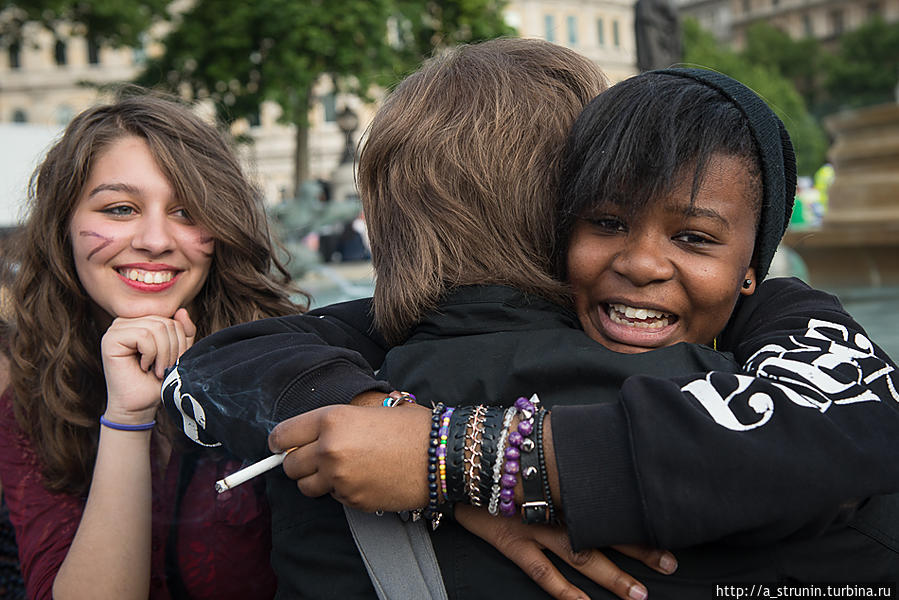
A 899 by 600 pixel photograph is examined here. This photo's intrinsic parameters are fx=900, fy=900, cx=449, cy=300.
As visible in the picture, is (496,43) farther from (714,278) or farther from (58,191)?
(58,191)

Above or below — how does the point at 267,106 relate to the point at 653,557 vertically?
below

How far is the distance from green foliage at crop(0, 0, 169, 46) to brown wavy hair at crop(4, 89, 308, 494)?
16925 millimetres

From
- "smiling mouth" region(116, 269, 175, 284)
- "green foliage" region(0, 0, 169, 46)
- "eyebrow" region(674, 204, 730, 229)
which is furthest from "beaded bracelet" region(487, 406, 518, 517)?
"green foliage" region(0, 0, 169, 46)

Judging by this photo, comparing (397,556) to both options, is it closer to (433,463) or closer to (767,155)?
(433,463)

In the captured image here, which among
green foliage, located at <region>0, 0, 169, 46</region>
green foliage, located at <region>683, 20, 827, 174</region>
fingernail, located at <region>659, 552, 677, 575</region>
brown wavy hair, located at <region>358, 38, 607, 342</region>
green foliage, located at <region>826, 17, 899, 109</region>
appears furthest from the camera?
green foliage, located at <region>826, 17, 899, 109</region>

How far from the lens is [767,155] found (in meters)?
1.41

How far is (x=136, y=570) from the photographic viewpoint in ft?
6.32

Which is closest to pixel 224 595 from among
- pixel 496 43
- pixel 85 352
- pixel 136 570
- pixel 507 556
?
pixel 136 570

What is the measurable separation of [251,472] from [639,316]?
668mm

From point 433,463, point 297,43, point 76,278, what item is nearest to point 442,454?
point 433,463

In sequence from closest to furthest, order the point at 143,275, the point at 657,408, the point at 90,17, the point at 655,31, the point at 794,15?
the point at 657,408 < the point at 143,275 < the point at 655,31 < the point at 90,17 < the point at 794,15

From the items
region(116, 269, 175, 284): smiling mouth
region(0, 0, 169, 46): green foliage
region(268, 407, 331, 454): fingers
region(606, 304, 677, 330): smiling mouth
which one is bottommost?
region(268, 407, 331, 454): fingers

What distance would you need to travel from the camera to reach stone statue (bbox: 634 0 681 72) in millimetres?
11359

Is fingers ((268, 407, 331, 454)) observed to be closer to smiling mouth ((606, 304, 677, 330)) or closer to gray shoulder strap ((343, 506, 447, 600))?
gray shoulder strap ((343, 506, 447, 600))
